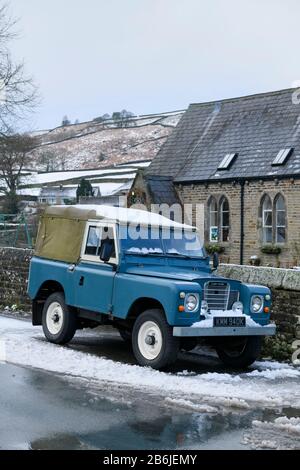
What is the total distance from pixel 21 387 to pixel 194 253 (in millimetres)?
4486

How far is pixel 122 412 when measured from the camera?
7445 millimetres

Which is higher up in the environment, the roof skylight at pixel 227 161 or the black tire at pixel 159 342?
the roof skylight at pixel 227 161

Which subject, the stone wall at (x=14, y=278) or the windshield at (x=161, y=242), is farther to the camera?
the stone wall at (x=14, y=278)

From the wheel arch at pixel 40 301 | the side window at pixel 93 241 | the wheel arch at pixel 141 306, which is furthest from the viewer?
the wheel arch at pixel 40 301

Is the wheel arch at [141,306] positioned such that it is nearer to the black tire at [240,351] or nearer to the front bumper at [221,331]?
the front bumper at [221,331]

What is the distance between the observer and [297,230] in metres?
26.3

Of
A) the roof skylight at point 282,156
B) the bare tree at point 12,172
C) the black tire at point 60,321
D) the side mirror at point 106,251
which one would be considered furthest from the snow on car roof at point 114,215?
the bare tree at point 12,172

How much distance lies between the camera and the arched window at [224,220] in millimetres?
28703

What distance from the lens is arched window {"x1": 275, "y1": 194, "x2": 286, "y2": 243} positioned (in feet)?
88.1

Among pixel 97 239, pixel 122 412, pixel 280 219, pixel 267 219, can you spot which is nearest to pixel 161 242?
pixel 97 239

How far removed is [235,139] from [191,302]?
68.0ft

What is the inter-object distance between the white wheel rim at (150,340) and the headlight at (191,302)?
0.55 metres
